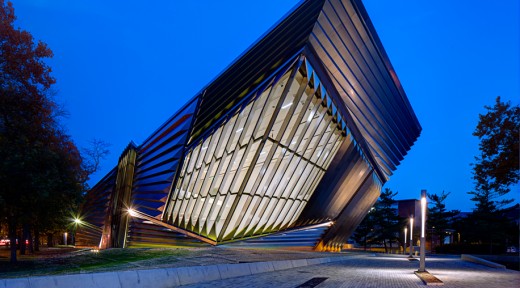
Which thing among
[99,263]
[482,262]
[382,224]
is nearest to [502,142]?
[482,262]

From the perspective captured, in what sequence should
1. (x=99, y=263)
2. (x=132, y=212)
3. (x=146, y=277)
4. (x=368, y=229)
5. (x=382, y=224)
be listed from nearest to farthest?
(x=146, y=277), (x=99, y=263), (x=132, y=212), (x=382, y=224), (x=368, y=229)

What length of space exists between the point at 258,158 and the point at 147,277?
1231 centimetres

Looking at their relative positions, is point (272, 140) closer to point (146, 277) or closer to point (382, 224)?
point (146, 277)

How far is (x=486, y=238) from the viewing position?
4828 centimetres

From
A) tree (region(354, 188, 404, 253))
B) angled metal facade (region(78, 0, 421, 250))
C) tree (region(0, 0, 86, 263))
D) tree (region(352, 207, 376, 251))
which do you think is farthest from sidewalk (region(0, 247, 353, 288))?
tree (region(352, 207, 376, 251))

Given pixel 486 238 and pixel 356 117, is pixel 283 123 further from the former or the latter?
pixel 486 238

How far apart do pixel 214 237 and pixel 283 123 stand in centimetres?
774

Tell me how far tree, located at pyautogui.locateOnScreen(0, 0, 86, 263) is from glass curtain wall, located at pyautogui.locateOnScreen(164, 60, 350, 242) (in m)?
5.77

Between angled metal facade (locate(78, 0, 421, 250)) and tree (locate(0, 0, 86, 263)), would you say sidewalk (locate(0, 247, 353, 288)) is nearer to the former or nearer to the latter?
angled metal facade (locate(78, 0, 421, 250))

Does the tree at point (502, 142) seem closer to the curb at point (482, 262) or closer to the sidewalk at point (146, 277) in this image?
the curb at point (482, 262)

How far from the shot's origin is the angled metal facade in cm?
1883

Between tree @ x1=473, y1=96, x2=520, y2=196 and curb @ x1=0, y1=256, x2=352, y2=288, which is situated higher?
tree @ x1=473, y1=96, x2=520, y2=196

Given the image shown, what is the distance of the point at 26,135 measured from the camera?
63.7 feet

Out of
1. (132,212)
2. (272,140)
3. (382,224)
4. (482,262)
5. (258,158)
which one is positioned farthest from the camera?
(382,224)
